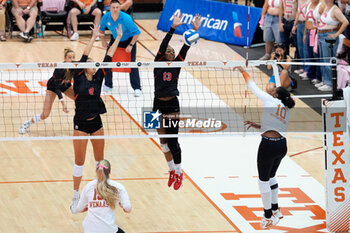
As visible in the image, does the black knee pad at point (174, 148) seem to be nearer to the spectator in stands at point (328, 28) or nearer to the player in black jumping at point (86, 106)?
the player in black jumping at point (86, 106)

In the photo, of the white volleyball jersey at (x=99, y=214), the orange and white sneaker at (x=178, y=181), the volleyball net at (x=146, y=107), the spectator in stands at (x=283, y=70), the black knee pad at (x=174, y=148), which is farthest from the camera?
the spectator in stands at (x=283, y=70)

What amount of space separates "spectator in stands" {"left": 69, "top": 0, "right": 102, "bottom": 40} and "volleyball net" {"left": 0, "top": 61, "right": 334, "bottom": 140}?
399 centimetres

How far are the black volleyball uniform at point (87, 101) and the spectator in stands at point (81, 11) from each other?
11176 millimetres

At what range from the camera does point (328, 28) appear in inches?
605

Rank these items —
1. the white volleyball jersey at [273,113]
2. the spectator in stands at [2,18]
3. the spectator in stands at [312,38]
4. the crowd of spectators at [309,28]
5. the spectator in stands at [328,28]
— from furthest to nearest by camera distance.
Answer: the spectator in stands at [2,18] < the spectator in stands at [312,38] < the crowd of spectators at [309,28] < the spectator in stands at [328,28] < the white volleyball jersey at [273,113]

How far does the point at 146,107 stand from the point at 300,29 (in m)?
4.60

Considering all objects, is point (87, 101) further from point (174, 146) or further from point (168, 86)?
point (174, 146)

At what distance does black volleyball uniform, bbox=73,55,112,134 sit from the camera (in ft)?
31.0

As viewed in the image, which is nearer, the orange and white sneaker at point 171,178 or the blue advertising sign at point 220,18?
the orange and white sneaker at point 171,178

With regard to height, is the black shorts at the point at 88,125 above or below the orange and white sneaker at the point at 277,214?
above

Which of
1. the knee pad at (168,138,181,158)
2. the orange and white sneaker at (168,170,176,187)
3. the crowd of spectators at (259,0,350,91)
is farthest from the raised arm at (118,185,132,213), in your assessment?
the crowd of spectators at (259,0,350,91)

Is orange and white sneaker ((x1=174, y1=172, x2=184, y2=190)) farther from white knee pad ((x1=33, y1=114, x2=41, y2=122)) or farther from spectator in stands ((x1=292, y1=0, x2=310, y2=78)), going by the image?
spectator in stands ((x1=292, y1=0, x2=310, y2=78))

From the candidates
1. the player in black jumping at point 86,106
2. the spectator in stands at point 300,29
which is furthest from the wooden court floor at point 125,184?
the spectator in stands at point 300,29

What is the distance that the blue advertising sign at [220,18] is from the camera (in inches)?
765
